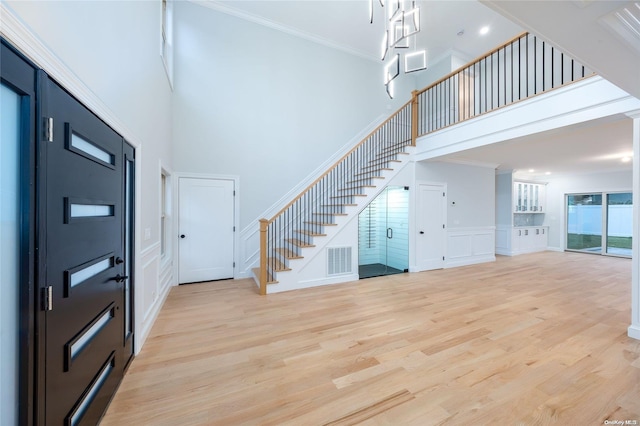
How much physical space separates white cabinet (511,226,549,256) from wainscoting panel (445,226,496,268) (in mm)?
1740

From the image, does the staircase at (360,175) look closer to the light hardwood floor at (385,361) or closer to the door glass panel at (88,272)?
the light hardwood floor at (385,361)

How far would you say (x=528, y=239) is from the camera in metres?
8.36

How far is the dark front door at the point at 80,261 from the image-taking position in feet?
3.87

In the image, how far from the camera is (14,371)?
99 centimetres

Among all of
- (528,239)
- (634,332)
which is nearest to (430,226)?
(634,332)

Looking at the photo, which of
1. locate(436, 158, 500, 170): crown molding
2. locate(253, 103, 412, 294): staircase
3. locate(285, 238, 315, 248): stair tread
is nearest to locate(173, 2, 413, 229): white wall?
locate(253, 103, 412, 294): staircase

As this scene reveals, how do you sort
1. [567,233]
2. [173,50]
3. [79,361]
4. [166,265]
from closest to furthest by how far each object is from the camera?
1. [79,361]
2. [166,265]
3. [173,50]
4. [567,233]

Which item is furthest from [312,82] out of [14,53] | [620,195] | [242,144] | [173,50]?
[620,195]

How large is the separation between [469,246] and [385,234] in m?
2.25

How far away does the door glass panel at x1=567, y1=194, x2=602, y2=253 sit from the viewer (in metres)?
8.04

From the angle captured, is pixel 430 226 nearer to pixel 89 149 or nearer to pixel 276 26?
pixel 276 26

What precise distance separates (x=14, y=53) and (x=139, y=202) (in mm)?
1744

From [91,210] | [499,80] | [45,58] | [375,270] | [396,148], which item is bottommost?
[375,270]

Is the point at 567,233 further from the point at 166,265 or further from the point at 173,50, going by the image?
the point at 173,50
